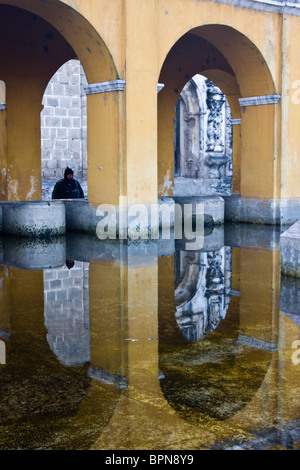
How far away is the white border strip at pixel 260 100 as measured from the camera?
11484mm

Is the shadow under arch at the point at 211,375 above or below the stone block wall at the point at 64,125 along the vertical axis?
below

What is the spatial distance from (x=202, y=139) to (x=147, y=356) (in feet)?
51.9

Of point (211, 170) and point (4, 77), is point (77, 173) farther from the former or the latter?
point (4, 77)

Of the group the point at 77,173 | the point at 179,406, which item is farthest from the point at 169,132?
the point at 179,406

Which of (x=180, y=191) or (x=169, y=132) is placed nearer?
(x=169, y=132)

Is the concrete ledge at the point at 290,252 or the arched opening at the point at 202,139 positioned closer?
the concrete ledge at the point at 290,252

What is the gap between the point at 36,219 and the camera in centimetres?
950

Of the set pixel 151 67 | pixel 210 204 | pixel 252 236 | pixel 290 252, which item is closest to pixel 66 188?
pixel 210 204

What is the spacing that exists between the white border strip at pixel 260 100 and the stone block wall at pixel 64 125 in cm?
658

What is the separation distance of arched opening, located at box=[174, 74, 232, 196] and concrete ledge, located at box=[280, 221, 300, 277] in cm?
1255

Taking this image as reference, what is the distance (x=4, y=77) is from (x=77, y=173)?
18.5 ft

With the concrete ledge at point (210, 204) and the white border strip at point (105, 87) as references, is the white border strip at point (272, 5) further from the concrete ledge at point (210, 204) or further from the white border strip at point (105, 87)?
the concrete ledge at point (210, 204)

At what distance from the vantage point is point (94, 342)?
13.8 ft

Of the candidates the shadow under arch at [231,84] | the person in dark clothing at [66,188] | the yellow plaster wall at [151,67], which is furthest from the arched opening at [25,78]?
the shadow under arch at [231,84]
